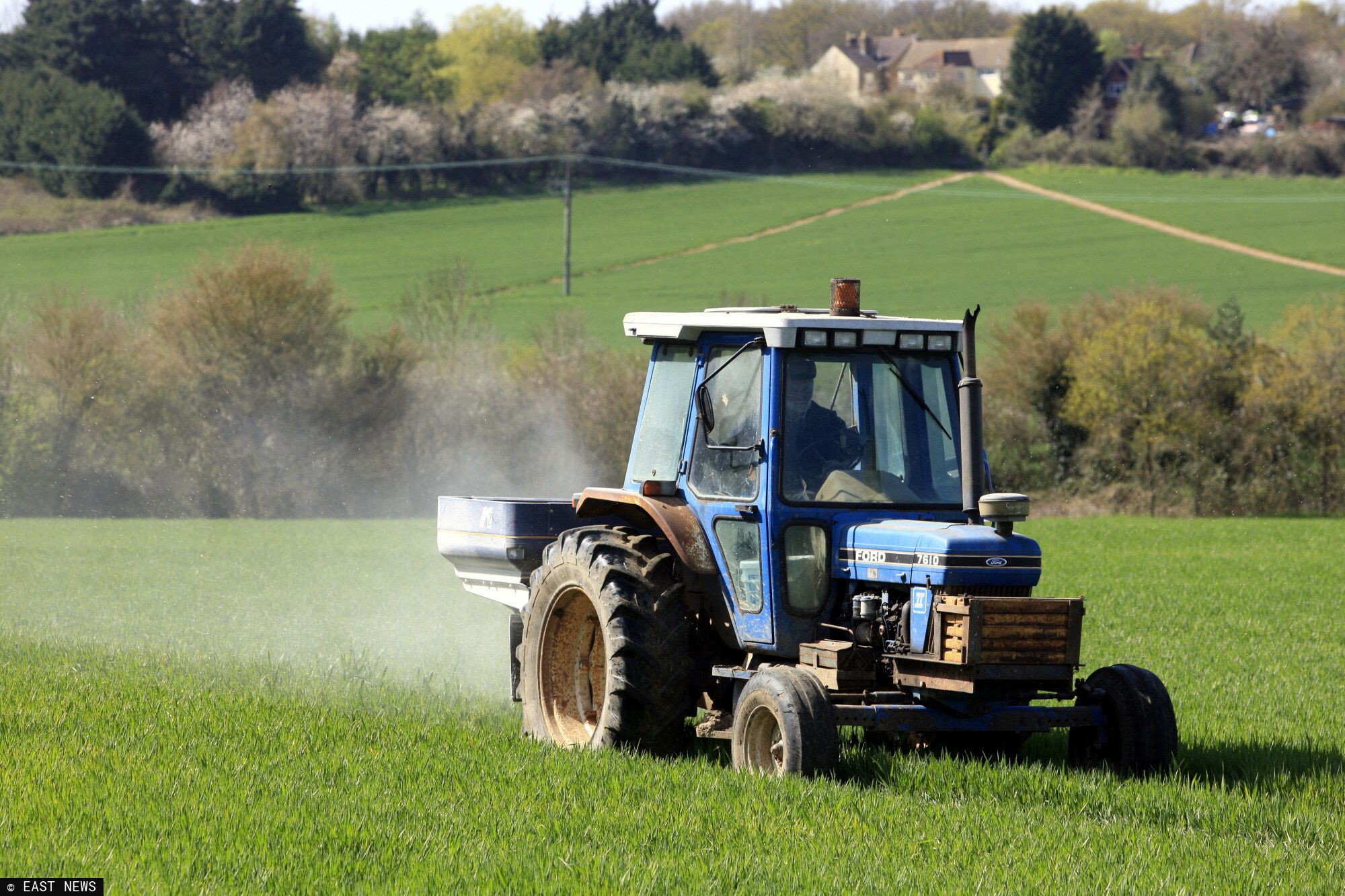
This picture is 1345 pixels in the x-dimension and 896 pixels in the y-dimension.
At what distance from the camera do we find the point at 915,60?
416 feet

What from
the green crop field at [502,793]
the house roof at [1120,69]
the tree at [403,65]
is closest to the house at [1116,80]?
the house roof at [1120,69]

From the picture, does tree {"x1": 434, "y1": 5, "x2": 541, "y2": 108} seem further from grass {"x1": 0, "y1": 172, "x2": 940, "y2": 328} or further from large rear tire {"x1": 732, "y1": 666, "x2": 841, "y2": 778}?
large rear tire {"x1": 732, "y1": 666, "x2": 841, "y2": 778}

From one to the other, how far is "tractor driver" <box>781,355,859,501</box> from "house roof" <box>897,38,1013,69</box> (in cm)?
12186

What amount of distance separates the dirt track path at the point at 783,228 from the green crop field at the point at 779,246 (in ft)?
0.90

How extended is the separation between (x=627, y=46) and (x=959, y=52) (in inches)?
1999

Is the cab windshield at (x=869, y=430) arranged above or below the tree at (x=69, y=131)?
below

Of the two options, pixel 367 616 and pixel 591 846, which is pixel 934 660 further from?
pixel 367 616

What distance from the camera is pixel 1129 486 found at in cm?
3519

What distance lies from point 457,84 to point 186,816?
82214mm

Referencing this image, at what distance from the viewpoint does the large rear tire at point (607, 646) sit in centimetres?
771

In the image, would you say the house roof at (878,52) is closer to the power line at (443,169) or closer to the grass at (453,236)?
the power line at (443,169)

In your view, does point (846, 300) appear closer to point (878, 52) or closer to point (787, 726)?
point (787, 726)

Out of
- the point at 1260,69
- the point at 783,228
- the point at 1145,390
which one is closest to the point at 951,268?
the point at 783,228

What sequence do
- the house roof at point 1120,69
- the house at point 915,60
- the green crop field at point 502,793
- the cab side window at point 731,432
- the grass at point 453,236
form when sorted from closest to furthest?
1. the green crop field at point 502,793
2. the cab side window at point 731,432
3. the grass at point 453,236
4. the house roof at point 1120,69
5. the house at point 915,60
